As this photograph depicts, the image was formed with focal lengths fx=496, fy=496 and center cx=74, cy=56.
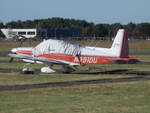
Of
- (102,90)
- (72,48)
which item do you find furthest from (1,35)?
Answer: (102,90)

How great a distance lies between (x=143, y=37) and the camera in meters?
154

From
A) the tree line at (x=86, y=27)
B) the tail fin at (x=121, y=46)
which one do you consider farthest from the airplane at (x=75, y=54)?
the tree line at (x=86, y=27)

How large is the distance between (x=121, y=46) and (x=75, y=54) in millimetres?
2812

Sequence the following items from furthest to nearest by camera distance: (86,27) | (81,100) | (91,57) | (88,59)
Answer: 1. (86,27)
2. (88,59)
3. (91,57)
4. (81,100)

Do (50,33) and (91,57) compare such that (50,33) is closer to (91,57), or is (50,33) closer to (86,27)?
(86,27)

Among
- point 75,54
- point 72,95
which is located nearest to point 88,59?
point 75,54

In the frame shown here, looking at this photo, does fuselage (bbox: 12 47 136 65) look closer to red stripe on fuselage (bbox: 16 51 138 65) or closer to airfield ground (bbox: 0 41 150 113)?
red stripe on fuselage (bbox: 16 51 138 65)

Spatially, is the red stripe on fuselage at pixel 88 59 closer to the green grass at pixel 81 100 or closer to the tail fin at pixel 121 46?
the tail fin at pixel 121 46

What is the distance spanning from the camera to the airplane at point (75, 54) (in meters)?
28.9

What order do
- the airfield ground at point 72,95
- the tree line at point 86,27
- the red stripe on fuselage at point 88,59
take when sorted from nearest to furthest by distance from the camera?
the airfield ground at point 72,95 < the red stripe on fuselage at point 88,59 < the tree line at point 86,27

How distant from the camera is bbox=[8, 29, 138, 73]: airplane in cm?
2886

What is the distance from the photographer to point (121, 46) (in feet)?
95.3

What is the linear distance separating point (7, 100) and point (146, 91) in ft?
19.2

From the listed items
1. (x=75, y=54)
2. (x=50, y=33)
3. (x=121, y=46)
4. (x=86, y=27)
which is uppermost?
(x=121, y=46)
